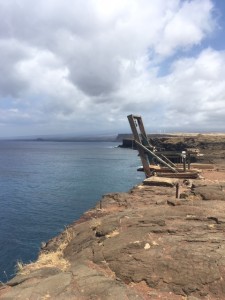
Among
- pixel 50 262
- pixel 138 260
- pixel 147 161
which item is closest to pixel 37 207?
pixel 147 161

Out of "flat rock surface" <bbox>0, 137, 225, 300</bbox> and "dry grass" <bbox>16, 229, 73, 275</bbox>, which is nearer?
"flat rock surface" <bbox>0, 137, 225, 300</bbox>

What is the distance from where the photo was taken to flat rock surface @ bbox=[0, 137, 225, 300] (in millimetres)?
9656

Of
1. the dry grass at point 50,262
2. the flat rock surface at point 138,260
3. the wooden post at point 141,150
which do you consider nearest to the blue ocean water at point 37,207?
the dry grass at point 50,262

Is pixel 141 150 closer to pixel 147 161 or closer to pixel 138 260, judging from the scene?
pixel 147 161

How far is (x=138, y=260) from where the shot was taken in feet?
35.8

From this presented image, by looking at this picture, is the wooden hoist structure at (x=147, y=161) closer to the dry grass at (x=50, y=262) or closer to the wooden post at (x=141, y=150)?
the wooden post at (x=141, y=150)

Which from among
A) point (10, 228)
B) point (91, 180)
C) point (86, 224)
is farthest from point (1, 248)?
point (91, 180)

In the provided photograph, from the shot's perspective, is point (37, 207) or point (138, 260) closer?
point (138, 260)

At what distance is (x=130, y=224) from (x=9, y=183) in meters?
59.0

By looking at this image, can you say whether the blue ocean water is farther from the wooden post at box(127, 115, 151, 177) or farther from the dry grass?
the wooden post at box(127, 115, 151, 177)

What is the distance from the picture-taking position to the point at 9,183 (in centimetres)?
6862

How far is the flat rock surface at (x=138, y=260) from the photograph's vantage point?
9656mm

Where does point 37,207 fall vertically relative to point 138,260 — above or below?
below

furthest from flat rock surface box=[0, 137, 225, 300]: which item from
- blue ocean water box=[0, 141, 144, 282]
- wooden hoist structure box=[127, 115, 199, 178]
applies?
wooden hoist structure box=[127, 115, 199, 178]
